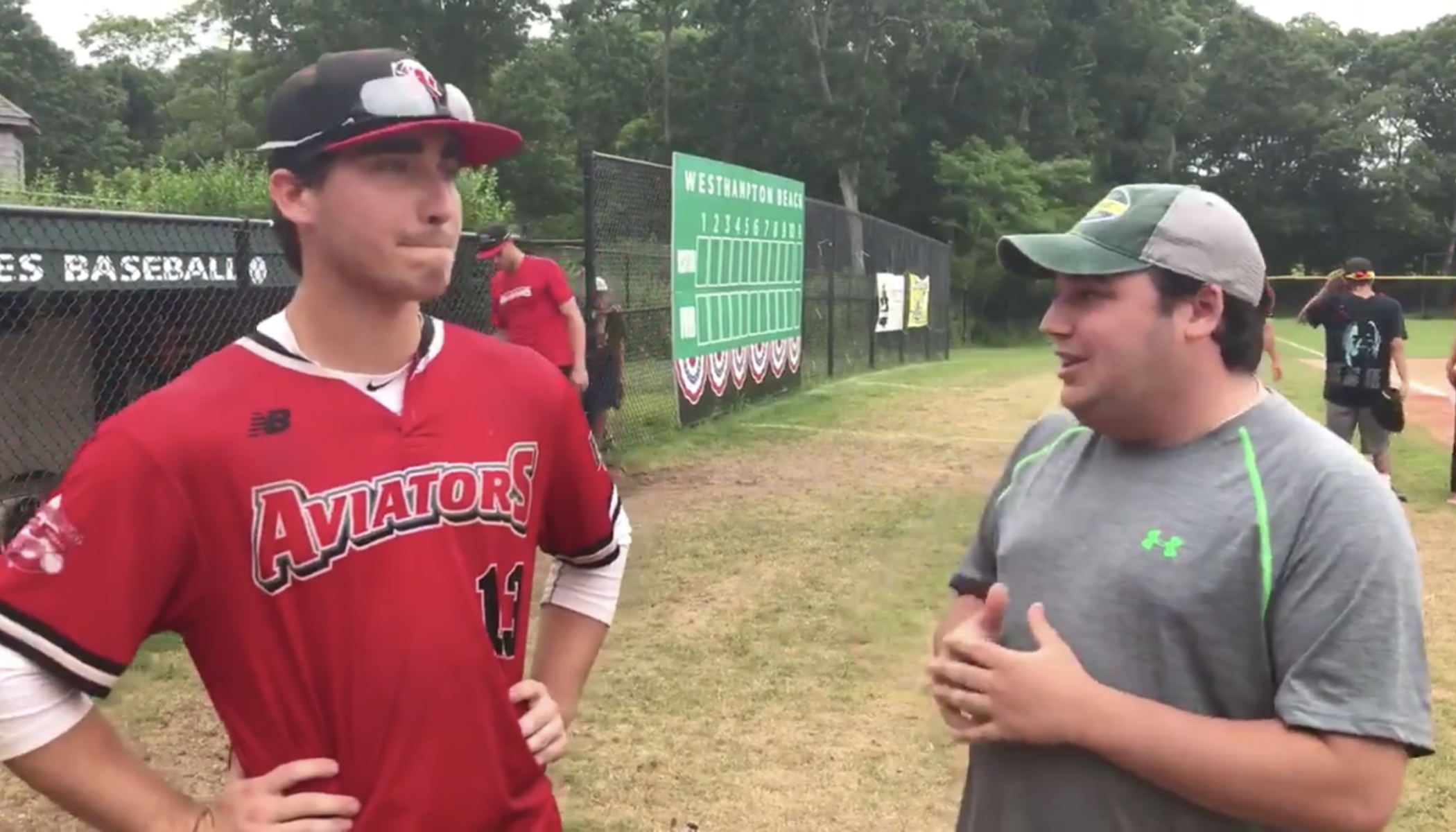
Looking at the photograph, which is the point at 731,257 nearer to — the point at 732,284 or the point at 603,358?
the point at 732,284

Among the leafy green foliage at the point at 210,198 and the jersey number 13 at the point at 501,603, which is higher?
the leafy green foliage at the point at 210,198

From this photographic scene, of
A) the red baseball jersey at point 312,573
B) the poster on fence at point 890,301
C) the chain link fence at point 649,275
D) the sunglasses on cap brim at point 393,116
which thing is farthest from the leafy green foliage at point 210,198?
the red baseball jersey at point 312,573

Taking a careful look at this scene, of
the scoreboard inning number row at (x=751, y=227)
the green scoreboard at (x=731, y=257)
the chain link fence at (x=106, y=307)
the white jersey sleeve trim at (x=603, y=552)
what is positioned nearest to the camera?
the white jersey sleeve trim at (x=603, y=552)

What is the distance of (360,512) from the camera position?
5.38ft

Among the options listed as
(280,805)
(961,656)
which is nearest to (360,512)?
(280,805)

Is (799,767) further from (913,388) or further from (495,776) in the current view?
(913,388)

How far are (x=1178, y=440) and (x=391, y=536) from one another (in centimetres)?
110

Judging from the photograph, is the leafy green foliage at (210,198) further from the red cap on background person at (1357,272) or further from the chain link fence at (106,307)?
the red cap on background person at (1357,272)

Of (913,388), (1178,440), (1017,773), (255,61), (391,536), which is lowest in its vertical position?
(913,388)

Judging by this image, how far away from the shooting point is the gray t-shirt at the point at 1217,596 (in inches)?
61.1

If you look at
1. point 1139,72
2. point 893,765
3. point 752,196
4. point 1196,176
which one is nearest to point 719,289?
point 752,196

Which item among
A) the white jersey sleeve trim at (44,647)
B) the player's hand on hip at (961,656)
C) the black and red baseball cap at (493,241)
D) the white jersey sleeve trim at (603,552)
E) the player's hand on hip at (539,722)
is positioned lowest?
the player's hand on hip at (539,722)

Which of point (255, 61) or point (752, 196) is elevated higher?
point (255, 61)

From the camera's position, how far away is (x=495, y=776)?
174cm
